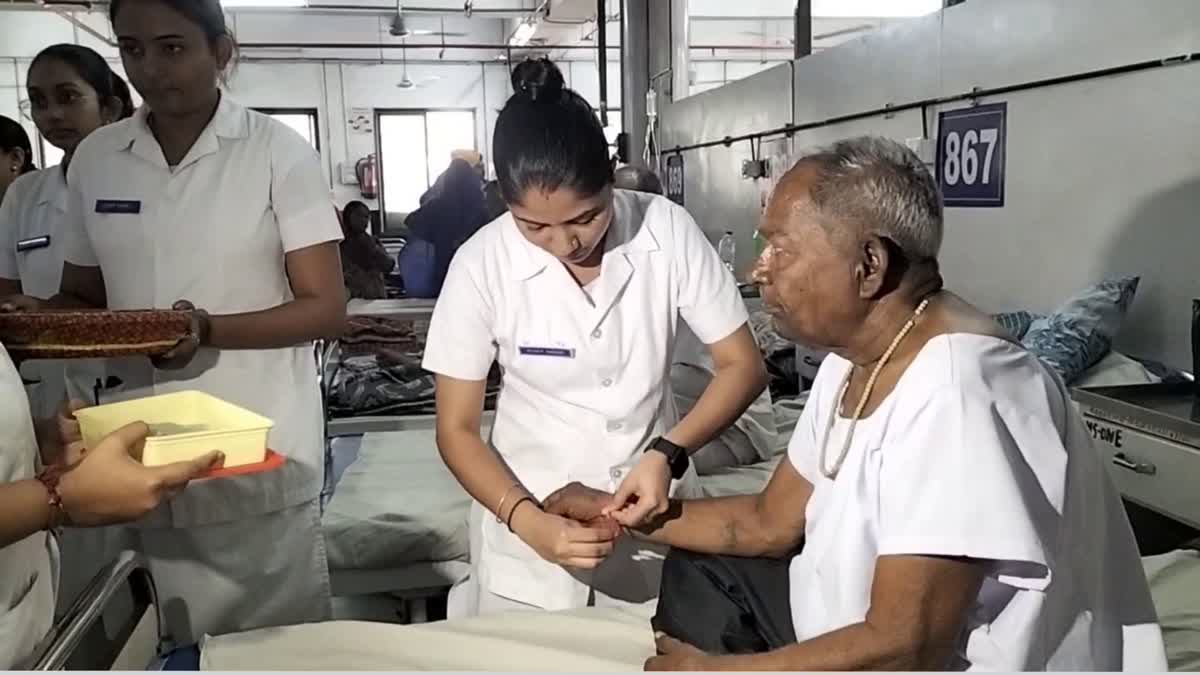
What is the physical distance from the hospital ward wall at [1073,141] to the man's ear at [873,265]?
2.34 ft

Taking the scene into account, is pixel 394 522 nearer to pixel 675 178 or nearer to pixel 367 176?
pixel 675 178

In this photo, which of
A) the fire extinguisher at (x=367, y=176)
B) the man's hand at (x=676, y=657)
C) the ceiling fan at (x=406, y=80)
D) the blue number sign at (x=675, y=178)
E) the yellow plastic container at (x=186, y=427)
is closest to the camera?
the yellow plastic container at (x=186, y=427)

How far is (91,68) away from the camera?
92.1 inches

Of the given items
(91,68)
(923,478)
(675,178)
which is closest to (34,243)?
(91,68)

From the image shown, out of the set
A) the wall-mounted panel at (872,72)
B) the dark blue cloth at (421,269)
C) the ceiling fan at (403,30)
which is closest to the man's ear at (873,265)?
the wall-mounted panel at (872,72)

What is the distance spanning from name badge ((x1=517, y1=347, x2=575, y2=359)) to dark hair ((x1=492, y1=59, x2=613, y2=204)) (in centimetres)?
26

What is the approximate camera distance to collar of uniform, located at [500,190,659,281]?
64.1 inches

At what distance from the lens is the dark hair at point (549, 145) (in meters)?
1.45

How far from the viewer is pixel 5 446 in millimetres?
1047

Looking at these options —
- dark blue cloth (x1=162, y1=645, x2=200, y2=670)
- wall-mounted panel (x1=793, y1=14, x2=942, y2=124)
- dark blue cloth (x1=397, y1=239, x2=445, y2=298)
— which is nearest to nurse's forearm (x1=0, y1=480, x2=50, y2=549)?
dark blue cloth (x1=162, y1=645, x2=200, y2=670)

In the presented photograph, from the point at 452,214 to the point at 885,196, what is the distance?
4.34 m

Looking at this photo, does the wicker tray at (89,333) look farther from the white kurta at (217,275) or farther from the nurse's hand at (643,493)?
the nurse's hand at (643,493)

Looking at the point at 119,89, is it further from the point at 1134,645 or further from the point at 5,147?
the point at 1134,645

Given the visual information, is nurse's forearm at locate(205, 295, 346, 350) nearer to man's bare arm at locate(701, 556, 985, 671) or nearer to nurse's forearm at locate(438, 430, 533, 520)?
nurse's forearm at locate(438, 430, 533, 520)
